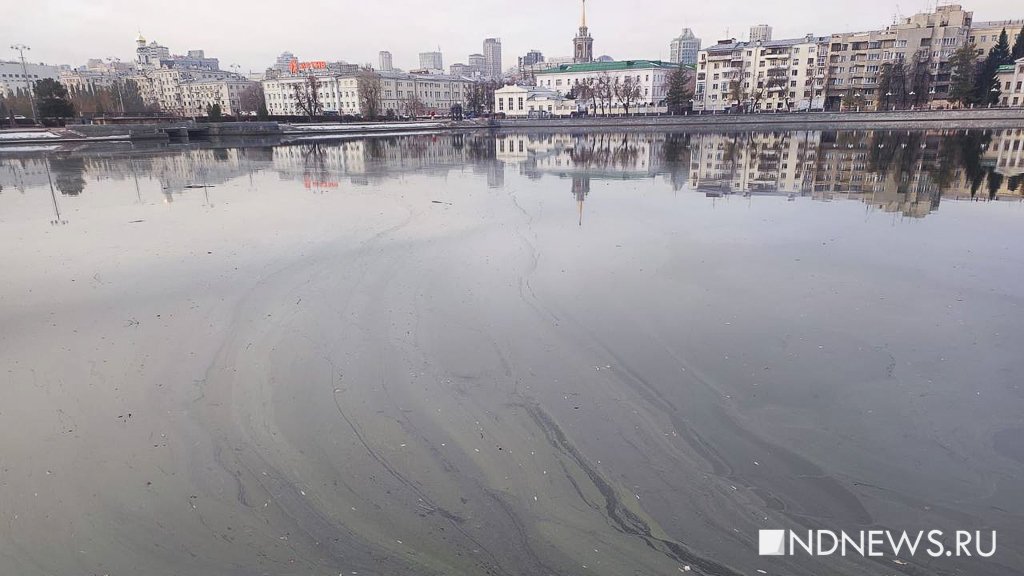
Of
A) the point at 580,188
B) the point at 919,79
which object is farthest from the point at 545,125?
the point at 580,188

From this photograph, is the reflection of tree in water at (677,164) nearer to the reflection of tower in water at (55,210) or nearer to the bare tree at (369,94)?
the reflection of tower in water at (55,210)

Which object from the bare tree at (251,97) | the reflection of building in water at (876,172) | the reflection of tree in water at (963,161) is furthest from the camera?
the bare tree at (251,97)

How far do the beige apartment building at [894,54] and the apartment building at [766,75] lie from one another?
5.89ft

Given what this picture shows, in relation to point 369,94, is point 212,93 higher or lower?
higher

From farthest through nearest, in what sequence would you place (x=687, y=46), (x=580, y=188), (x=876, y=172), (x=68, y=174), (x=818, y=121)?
1. (x=687, y=46)
2. (x=818, y=121)
3. (x=68, y=174)
4. (x=876, y=172)
5. (x=580, y=188)

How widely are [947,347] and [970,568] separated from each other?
2841 mm

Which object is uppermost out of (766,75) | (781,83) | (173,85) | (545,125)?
(173,85)

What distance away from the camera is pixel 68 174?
771 inches

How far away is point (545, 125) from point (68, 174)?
4876 cm

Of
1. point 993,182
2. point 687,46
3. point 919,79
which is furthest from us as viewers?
point 687,46

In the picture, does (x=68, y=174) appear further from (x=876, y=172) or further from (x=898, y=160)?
(x=898, y=160)

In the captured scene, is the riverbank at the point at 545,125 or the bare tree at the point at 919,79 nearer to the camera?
the riverbank at the point at 545,125

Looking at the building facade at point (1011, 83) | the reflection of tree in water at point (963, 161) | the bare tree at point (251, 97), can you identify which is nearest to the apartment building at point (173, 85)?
the bare tree at point (251, 97)

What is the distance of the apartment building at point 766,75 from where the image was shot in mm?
70562
